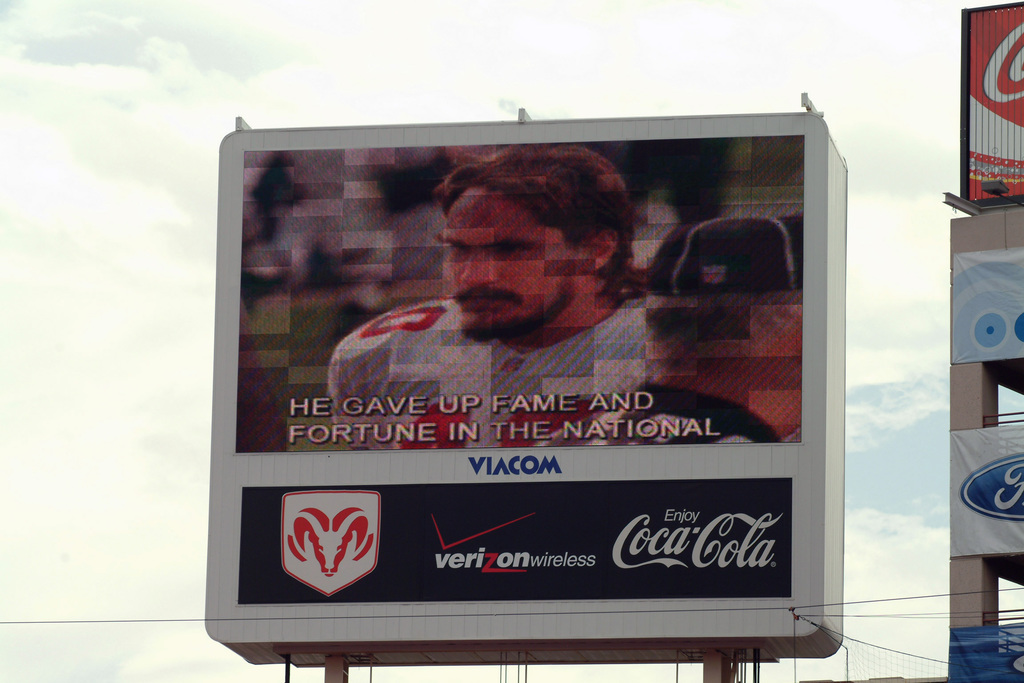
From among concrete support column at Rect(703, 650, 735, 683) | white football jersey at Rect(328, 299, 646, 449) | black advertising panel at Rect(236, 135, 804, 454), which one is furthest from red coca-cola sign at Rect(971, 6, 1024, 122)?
concrete support column at Rect(703, 650, 735, 683)

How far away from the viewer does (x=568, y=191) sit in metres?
39.4

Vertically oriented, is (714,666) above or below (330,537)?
Result: below

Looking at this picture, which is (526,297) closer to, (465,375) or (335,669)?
(465,375)

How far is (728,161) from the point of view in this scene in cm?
3906

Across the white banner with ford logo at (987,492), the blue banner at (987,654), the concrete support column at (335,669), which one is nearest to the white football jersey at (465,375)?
the concrete support column at (335,669)

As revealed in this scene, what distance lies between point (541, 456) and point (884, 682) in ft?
35.6

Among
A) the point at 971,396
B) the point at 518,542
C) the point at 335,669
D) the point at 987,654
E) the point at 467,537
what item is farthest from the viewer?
the point at 971,396

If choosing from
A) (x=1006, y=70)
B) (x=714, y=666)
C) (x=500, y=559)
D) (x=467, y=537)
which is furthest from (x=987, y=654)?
(x=1006, y=70)

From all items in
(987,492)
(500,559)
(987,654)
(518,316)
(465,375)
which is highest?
(518,316)

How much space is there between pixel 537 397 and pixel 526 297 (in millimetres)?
1981

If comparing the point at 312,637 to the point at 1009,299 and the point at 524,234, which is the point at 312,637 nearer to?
the point at 524,234

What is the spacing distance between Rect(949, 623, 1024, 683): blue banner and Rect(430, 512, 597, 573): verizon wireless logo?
7.63m

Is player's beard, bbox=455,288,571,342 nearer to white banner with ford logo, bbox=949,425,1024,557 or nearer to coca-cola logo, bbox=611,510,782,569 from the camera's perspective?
coca-cola logo, bbox=611,510,782,569

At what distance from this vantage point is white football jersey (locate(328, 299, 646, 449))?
3850 cm
